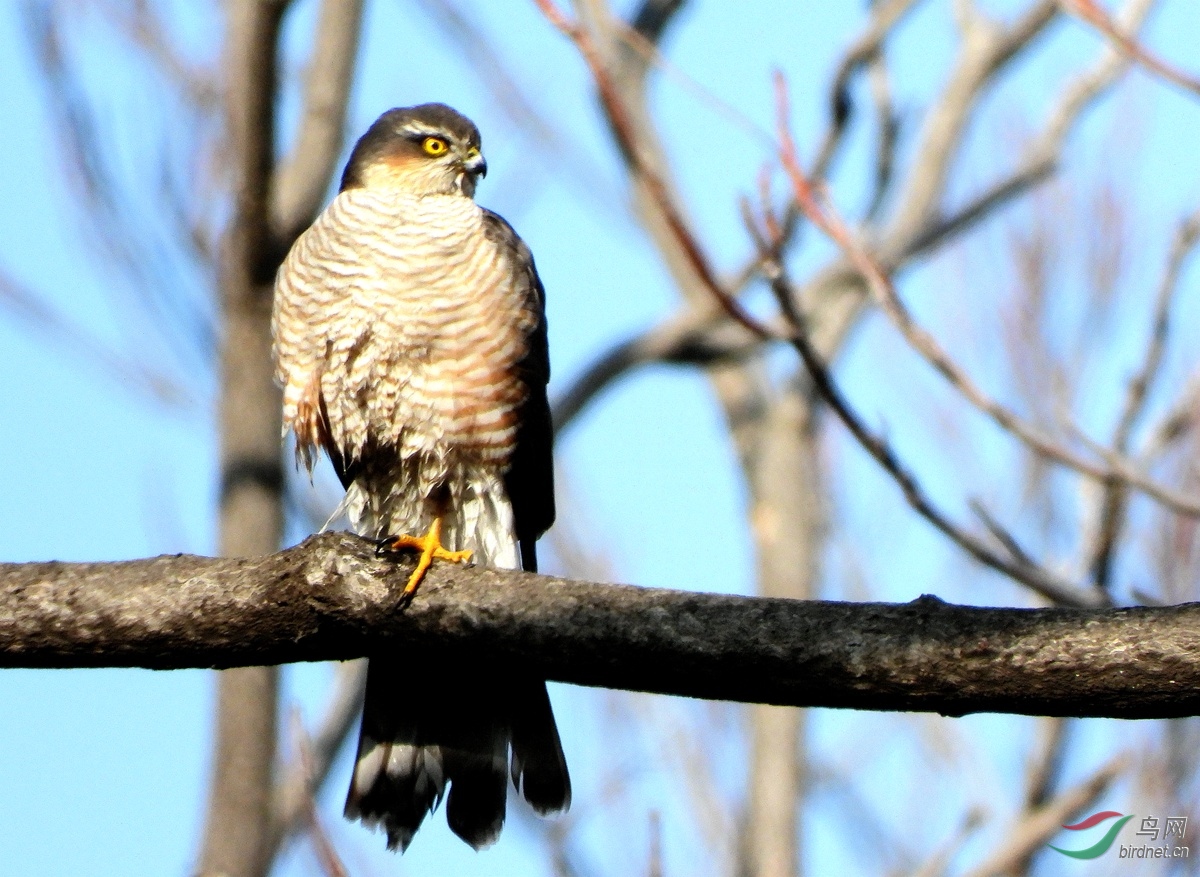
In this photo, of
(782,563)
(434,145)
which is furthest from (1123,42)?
(782,563)

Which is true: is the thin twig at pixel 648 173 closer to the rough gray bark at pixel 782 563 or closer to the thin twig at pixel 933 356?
the thin twig at pixel 933 356

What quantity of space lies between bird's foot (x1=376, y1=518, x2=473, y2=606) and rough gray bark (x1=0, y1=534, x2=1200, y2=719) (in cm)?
3

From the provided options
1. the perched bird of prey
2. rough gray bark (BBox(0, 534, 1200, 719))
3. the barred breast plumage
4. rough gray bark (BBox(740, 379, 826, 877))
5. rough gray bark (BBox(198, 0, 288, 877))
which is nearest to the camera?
rough gray bark (BBox(0, 534, 1200, 719))

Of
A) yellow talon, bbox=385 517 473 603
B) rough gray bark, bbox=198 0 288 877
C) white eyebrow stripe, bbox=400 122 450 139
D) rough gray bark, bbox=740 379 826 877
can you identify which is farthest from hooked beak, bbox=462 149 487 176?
rough gray bark, bbox=740 379 826 877

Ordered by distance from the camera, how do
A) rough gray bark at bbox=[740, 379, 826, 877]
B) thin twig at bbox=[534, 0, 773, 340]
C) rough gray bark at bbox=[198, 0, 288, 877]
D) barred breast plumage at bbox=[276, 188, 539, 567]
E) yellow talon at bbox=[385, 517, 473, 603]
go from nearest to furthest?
1. yellow talon at bbox=[385, 517, 473, 603]
2. thin twig at bbox=[534, 0, 773, 340]
3. barred breast plumage at bbox=[276, 188, 539, 567]
4. rough gray bark at bbox=[198, 0, 288, 877]
5. rough gray bark at bbox=[740, 379, 826, 877]

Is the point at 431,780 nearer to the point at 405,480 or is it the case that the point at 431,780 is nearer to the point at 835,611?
the point at 405,480

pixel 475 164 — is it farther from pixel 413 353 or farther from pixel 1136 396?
pixel 1136 396

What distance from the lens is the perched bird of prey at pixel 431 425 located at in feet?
13.6

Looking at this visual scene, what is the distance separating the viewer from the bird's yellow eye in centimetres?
495

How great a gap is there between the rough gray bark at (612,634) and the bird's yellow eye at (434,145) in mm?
1996

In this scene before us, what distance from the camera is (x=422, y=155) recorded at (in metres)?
4.95

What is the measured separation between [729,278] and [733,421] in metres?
1.54

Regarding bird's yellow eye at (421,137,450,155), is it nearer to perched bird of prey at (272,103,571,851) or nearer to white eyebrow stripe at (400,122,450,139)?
white eyebrow stripe at (400,122,450,139)

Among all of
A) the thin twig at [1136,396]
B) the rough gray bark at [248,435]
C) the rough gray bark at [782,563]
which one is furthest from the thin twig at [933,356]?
the rough gray bark at [782,563]
